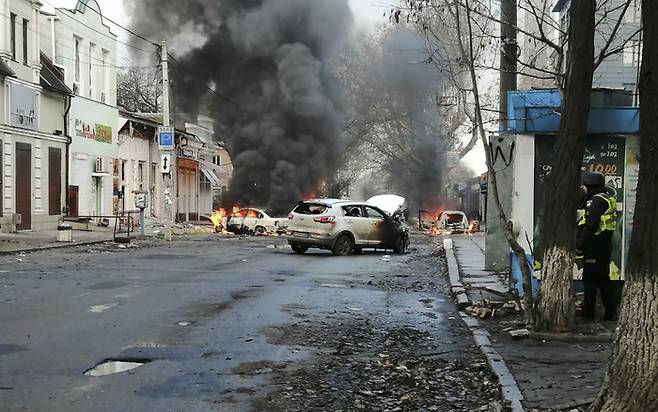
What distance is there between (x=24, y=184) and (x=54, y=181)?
200 centimetres

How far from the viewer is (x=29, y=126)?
85.0 ft

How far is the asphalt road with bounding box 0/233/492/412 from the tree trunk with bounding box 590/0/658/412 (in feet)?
8.48

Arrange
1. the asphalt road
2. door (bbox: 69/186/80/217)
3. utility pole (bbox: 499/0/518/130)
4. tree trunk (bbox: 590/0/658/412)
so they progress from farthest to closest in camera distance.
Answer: door (bbox: 69/186/80/217) < utility pole (bbox: 499/0/518/130) < the asphalt road < tree trunk (bbox: 590/0/658/412)

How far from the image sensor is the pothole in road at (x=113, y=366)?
19.8 ft

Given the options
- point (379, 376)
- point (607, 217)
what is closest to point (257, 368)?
point (379, 376)

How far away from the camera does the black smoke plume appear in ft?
133

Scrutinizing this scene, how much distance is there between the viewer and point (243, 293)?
11.1 metres

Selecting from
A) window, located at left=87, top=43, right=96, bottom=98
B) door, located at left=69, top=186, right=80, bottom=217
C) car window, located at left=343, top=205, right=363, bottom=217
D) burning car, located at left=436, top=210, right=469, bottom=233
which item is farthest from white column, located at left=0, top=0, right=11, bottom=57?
burning car, located at left=436, top=210, right=469, bottom=233

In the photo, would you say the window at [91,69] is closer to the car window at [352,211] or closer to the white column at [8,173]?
the white column at [8,173]

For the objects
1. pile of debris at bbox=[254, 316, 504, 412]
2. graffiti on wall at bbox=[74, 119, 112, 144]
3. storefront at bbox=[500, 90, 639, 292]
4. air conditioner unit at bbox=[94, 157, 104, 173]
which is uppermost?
graffiti on wall at bbox=[74, 119, 112, 144]

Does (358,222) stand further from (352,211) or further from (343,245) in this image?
(343,245)

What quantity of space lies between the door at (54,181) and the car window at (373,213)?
1322 cm

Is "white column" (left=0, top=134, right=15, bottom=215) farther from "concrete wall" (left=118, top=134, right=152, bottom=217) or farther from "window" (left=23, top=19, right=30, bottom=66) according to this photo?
"concrete wall" (left=118, top=134, right=152, bottom=217)

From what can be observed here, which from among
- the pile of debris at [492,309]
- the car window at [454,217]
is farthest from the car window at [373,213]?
the car window at [454,217]
